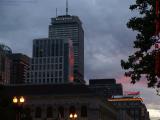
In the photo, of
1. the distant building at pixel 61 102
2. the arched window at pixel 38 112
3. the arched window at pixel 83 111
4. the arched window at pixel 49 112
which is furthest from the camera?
the arched window at pixel 38 112

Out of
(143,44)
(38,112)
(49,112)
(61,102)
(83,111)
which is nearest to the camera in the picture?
(143,44)

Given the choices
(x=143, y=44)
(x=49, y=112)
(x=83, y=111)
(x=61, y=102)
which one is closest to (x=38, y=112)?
(x=49, y=112)

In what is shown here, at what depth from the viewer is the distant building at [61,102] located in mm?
135875

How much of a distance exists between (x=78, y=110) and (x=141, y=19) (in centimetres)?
10444

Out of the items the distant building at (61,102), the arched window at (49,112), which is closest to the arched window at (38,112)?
the distant building at (61,102)

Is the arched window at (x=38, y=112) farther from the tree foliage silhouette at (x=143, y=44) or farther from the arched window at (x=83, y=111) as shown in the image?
the tree foliage silhouette at (x=143, y=44)

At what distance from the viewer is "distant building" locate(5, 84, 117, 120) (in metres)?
136

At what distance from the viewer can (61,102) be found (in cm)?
13825

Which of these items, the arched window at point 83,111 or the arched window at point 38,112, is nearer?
the arched window at point 83,111

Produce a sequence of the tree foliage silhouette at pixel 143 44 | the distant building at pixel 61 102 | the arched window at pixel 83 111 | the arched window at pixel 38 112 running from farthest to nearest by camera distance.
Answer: the arched window at pixel 38 112
the distant building at pixel 61 102
the arched window at pixel 83 111
the tree foliage silhouette at pixel 143 44

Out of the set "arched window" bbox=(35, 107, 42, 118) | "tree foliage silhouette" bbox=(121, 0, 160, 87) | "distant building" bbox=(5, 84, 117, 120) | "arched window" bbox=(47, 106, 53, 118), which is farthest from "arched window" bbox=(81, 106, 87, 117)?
"tree foliage silhouette" bbox=(121, 0, 160, 87)

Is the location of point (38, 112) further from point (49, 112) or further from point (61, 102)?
point (61, 102)

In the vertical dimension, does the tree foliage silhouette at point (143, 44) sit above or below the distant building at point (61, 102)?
below

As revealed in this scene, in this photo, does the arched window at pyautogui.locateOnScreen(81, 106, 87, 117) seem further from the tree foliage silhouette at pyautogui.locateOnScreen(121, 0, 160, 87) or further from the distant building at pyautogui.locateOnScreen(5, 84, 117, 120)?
the tree foliage silhouette at pyautogui.locateOnScreen(121, 0, 160, 87)
